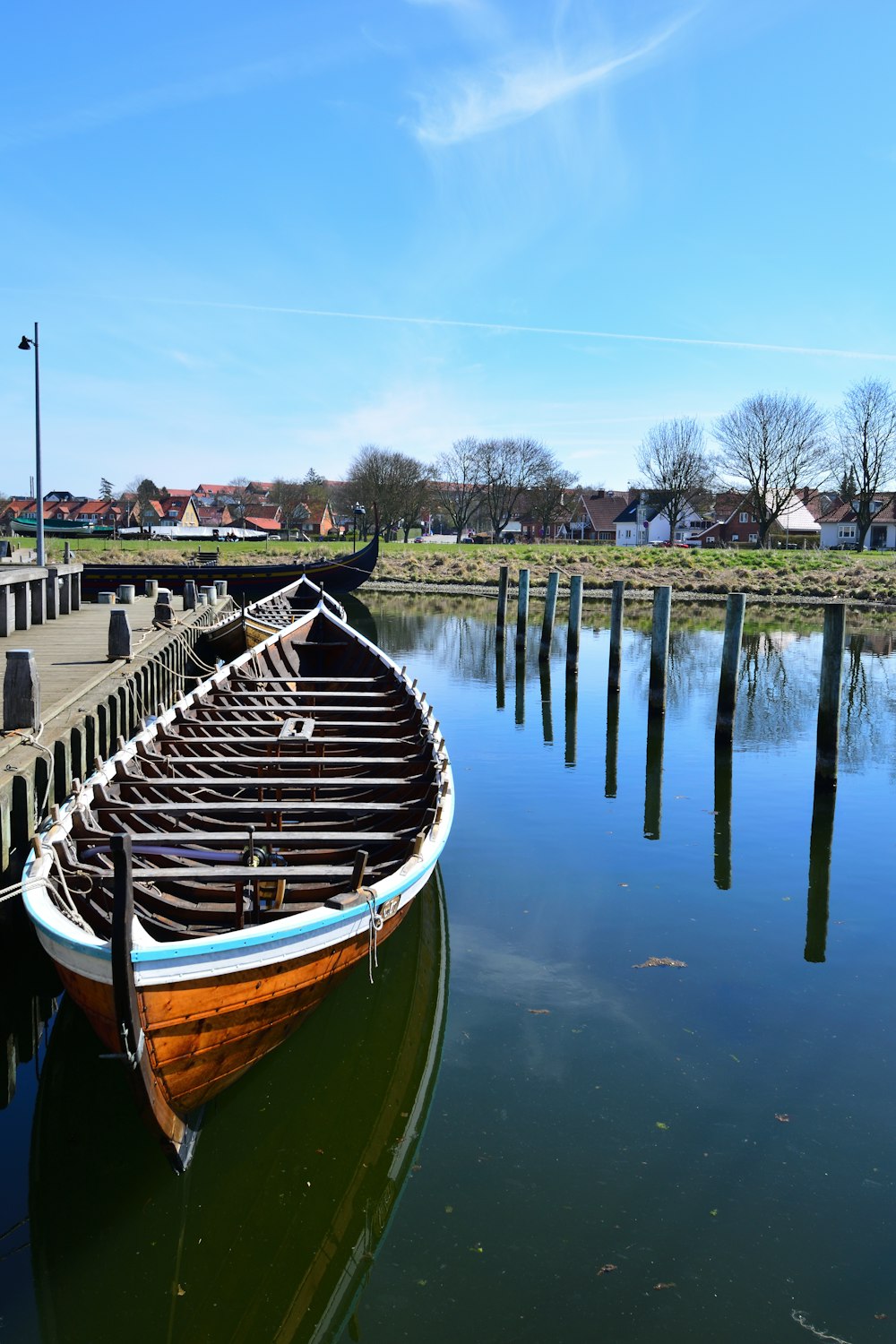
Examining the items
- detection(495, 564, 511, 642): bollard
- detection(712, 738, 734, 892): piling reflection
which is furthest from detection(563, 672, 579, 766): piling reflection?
detection(495, 564, 511, 642): bollard

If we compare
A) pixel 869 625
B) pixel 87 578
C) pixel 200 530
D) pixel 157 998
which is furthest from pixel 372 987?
pixel 200 530

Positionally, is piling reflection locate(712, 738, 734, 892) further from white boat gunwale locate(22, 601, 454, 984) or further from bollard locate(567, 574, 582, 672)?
bollard locate(567, 574, 582, 672)

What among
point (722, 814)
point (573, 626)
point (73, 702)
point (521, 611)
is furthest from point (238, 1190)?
point (521, 611)

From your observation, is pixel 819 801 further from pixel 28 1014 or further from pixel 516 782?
pixel 28 1014

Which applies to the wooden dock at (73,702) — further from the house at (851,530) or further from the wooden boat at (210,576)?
the house at (851,530)

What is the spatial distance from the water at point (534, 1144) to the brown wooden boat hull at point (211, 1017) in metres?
0.68

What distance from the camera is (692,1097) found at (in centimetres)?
632

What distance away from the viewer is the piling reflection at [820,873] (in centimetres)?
892

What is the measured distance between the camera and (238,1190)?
5.36m

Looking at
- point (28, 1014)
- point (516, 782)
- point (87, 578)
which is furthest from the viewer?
point (87, 578)

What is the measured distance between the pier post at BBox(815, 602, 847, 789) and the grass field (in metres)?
37.8

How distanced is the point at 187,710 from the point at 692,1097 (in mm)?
6111

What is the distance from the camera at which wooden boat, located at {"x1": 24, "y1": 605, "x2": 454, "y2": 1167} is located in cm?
473

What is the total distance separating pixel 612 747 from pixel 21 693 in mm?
10743
